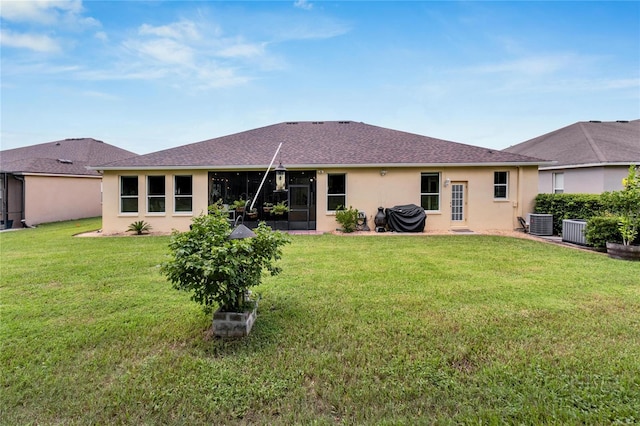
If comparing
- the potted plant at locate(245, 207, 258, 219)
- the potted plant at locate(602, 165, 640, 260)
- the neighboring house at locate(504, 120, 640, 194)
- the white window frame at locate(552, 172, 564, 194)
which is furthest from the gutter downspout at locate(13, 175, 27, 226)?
the white window frame at locate(552, 172, 564, 194)

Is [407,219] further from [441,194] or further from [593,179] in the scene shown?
[593,179]

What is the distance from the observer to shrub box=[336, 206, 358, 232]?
40.5 ft

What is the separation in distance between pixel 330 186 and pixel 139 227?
787 cm

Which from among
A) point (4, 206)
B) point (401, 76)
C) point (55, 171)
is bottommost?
point (4, 206)

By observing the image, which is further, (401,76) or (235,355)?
(401,76)

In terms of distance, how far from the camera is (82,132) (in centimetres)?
2736

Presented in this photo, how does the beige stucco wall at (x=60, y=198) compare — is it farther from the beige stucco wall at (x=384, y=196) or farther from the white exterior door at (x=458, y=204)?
the white exterior door at (x=458, y=204)

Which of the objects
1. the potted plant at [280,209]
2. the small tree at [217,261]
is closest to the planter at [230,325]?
the small tree at [217,261]

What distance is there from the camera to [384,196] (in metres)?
13.1

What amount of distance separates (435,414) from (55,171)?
2144 cm

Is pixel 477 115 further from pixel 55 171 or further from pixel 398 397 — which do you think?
pixel 55 171

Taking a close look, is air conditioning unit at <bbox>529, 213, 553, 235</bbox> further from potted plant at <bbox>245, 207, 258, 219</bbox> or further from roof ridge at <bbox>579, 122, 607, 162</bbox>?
potted plant at <bbox>245, 207, 258, 219</bbox>

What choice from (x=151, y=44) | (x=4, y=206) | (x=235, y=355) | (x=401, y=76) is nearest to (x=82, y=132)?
(x=4, y=206)

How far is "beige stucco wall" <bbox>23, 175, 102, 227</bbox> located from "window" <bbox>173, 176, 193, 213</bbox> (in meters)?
8.88
